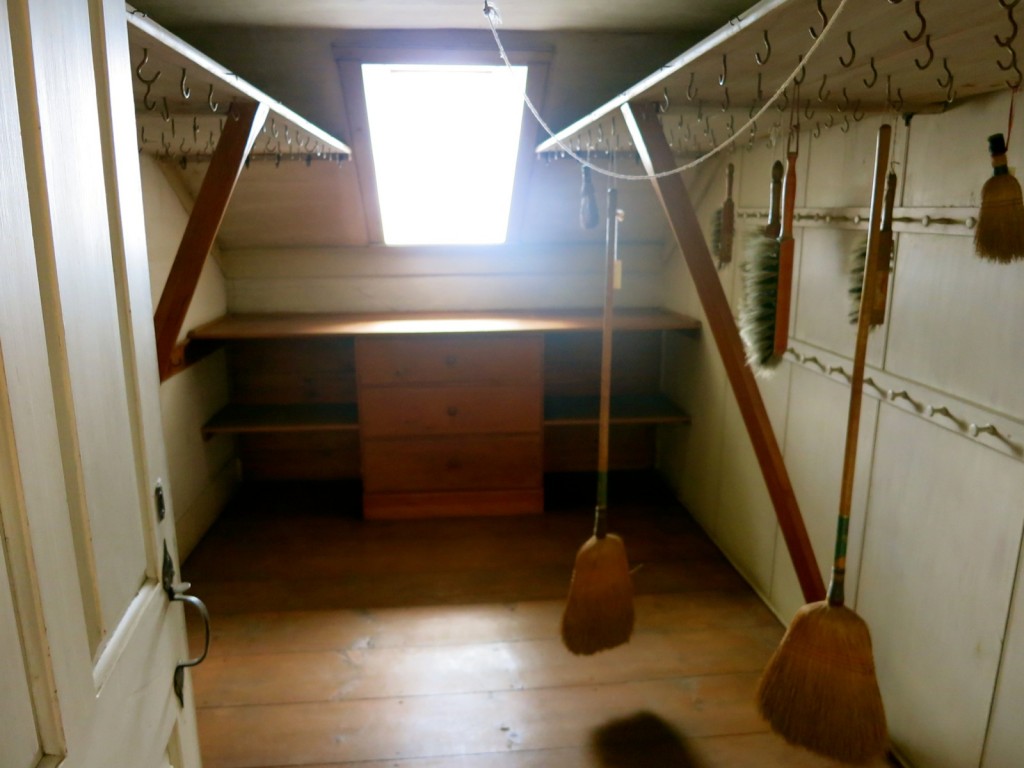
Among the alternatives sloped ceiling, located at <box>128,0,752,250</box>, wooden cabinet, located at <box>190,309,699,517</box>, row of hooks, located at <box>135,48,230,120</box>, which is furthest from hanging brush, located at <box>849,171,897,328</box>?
wooden cabinet, located at <box>190,309,699,517</box>

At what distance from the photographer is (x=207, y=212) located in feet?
5.53

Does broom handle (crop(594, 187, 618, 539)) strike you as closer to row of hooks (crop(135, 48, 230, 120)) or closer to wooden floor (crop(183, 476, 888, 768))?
wooden floor (crop(183, 476, 888, 768))

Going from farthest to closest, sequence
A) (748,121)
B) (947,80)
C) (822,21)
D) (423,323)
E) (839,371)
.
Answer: (423,323), (839,371), (748,121), (947,80), (822,21)

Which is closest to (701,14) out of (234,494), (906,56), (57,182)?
(906,56)

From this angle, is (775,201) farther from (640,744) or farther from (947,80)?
(640,744)

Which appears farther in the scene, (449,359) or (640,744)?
(449,359)

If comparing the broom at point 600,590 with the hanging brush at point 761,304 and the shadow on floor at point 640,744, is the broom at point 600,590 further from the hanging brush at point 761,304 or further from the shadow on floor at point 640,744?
the hanging brush at point 761,304

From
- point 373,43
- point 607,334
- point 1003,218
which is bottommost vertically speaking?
point 607,334

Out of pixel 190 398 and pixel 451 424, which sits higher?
pixel 190 398

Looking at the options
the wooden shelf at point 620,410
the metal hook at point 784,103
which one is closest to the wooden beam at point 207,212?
the metal hook at point 784,103

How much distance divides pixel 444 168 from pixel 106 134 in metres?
2.65

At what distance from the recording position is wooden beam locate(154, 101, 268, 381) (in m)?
1.64

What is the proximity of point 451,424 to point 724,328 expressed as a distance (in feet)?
5.87

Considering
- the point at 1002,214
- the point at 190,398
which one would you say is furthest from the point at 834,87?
the point at 190,398
